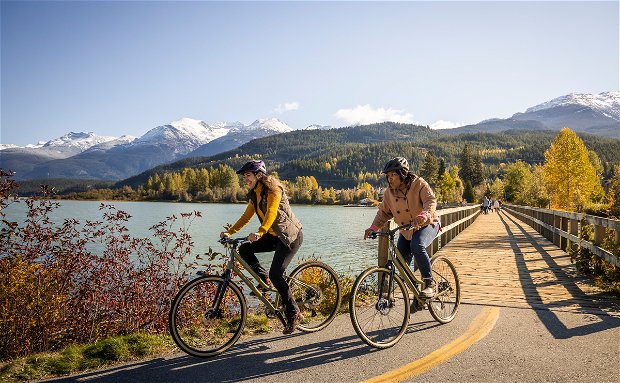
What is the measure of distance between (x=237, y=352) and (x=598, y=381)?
373 centimetres

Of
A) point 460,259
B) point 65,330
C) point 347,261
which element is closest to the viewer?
point 65,330

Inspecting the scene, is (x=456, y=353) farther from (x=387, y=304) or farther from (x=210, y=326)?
(x=210, y=326)

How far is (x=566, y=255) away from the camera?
1334 cm

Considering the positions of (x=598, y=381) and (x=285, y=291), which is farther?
(x=285, y=291)

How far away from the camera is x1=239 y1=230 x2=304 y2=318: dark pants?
5730mm

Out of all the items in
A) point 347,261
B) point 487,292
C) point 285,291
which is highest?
point 285,291

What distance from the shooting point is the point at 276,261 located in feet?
18.7

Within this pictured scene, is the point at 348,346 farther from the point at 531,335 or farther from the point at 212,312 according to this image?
the point at 531,335

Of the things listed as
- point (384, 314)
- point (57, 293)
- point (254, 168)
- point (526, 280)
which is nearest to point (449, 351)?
point (384, 314)

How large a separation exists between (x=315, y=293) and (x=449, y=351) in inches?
77.4

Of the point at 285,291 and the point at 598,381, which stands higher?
the point at 285,291

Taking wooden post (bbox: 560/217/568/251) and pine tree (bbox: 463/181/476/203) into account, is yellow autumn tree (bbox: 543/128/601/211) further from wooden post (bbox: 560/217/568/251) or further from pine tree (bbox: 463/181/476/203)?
pine tree (bbox: 463/181/476/203)

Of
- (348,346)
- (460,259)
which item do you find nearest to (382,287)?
(348,346)

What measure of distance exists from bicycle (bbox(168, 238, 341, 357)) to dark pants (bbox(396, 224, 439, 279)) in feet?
3.52
